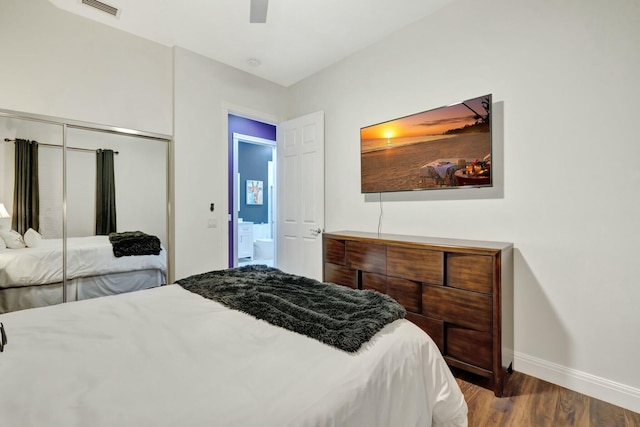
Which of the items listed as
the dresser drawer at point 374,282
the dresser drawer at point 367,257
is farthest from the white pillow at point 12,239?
the dresser drawer at point 374,282

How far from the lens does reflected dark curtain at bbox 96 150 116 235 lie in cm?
278

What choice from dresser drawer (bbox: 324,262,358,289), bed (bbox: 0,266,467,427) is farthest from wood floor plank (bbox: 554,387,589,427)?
dresser drawer (bbox: 324,262,358,289)

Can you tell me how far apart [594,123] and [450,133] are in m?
0.84

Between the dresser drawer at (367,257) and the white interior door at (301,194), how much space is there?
0.87 metres

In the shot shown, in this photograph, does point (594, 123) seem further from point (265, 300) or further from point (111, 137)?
point (111, 137)

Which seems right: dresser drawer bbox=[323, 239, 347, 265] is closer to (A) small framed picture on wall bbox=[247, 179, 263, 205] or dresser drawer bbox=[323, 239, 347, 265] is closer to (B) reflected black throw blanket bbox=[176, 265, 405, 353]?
(B) reflected black throw blanket bbox=[176, 265, 405, 353]

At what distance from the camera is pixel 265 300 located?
151 centimetres

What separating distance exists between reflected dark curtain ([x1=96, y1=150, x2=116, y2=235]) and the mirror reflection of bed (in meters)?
0.02

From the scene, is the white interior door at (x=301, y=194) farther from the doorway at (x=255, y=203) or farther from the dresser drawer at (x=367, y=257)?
the doorway at (x=255, y=203)

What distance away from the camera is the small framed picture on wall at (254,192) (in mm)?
6742

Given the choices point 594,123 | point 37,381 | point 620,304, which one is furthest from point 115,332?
point 594,123

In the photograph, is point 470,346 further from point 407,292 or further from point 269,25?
point 269,25

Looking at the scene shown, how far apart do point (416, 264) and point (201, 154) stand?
2559mm

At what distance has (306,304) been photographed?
4.79 ft
